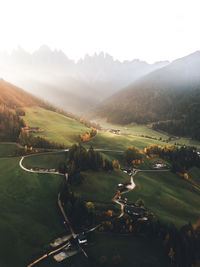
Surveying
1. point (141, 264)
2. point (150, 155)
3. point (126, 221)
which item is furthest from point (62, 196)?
point (150, 155)

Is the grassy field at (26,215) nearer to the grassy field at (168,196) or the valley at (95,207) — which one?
the valley at (95,207)

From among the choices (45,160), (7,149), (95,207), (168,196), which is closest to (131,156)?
(168,196)

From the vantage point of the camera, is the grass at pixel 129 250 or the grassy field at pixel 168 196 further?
the grassy field at pixel 168 196

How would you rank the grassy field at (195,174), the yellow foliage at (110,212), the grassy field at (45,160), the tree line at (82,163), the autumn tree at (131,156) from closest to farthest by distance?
the yellow foliage at (110,212) < the tree line at (82,163) < the grassy field at (45,160) < the grassy field at (195,174) < the autumn tree at (131,156)

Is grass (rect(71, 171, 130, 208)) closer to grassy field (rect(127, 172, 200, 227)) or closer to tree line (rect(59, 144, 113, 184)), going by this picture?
tree line (rect(59, 144, 113, 184))

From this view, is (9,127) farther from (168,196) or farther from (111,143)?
(168,196)

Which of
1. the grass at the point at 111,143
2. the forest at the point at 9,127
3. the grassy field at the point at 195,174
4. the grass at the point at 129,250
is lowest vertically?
the grass at the point at 129,250

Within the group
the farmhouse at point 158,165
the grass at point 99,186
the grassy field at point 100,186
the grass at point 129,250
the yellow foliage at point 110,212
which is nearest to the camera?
the grass at point 129,250

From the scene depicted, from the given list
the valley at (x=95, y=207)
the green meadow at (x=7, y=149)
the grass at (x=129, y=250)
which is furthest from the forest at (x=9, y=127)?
the grass at (x=129, y=250)
